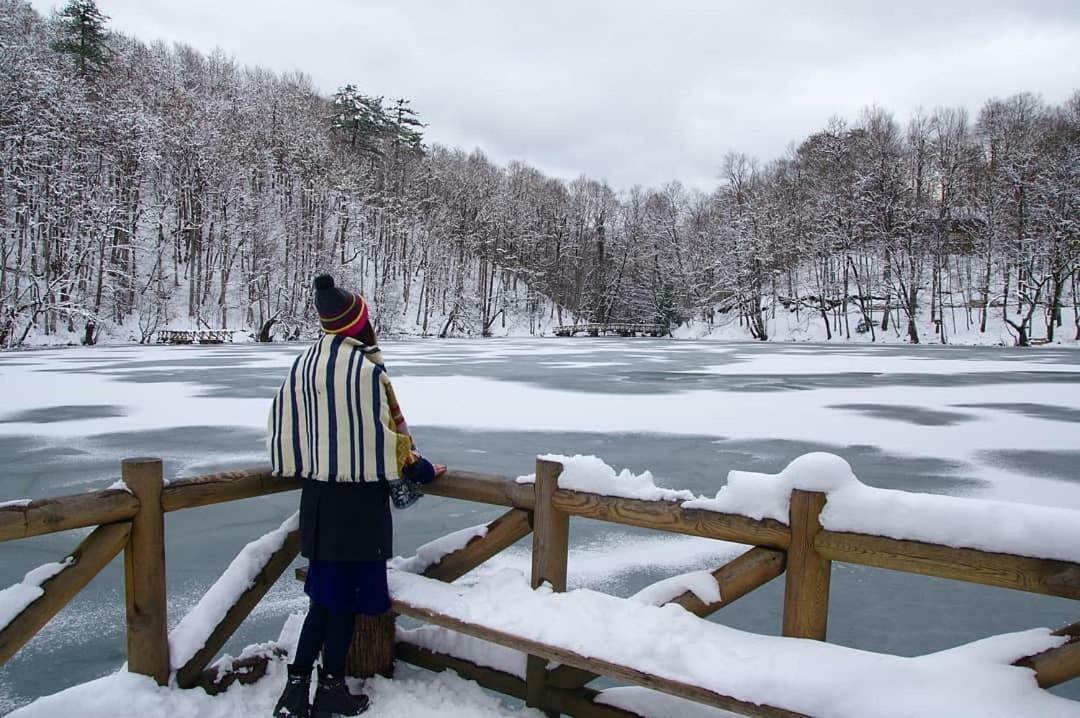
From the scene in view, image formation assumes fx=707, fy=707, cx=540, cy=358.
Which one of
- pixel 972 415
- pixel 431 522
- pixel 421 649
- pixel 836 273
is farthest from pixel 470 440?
pixel 836 273

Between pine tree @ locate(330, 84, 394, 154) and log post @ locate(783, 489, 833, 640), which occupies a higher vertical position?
pine tree @ locate(330, 84, 394, 154)

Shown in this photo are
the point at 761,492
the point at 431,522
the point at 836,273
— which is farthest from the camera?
the point at 836,273

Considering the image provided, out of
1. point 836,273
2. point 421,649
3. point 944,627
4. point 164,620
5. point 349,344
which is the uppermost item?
point 836,273

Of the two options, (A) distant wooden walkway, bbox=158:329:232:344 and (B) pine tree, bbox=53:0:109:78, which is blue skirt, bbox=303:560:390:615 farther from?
(B) pine tree, bbox=53:0:109:78

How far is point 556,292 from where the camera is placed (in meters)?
71.6

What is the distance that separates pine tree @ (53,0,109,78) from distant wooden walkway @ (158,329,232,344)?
66.3 feet

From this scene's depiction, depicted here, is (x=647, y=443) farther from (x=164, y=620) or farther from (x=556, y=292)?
(x=556, y=292)

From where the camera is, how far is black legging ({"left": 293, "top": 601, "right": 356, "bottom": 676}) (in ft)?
10.2

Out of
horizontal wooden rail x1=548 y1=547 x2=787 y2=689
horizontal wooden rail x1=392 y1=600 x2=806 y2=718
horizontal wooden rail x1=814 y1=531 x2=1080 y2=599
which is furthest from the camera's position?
horizontal wooden rail x1=548 y1=547 x2=787 y2=689

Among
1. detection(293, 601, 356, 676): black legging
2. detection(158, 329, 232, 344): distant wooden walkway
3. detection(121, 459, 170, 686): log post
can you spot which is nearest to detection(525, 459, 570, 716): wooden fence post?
detection(293, 601, 356, 676): black legging

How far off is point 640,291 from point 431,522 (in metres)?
63.5

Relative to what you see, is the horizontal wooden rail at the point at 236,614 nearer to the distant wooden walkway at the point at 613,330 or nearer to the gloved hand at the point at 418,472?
the gloved hand at the point at 418,472

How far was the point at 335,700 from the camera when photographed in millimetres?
3074

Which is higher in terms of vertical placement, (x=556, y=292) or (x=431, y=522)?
(x=556, y=292)
